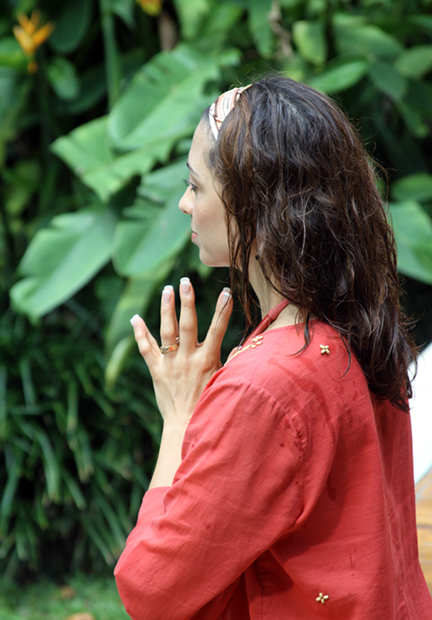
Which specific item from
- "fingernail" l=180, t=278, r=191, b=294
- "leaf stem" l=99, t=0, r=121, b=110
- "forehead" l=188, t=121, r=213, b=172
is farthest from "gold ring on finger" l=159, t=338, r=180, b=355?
"leaf stem" l=99, t=0, r=121, b=110

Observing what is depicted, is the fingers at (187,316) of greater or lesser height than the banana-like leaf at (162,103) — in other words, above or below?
above

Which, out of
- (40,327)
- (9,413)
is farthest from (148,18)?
(9,413)

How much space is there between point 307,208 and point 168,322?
1.18 ft

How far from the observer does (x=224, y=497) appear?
2.80 feet

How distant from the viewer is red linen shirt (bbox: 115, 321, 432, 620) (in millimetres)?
855

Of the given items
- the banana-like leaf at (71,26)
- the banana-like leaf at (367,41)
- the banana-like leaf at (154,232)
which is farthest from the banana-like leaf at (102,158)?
the banana-like leaf at (367,41)

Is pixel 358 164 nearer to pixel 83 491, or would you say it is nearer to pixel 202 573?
pixel 202 573

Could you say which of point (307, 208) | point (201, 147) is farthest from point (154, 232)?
point (307, 208)

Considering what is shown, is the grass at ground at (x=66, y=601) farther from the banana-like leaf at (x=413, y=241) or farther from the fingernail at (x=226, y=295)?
the fingernail at (x=226, y=295)

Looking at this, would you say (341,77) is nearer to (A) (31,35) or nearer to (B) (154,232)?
(B) (154,232)

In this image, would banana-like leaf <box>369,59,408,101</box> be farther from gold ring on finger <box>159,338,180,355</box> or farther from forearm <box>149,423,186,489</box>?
forearm <box>149,423,186,489</box>

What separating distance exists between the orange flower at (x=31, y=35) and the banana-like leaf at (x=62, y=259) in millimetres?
1203

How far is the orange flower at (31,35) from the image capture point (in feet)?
13.0

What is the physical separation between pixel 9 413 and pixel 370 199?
3.19 m
